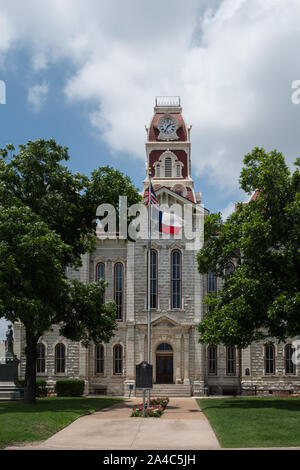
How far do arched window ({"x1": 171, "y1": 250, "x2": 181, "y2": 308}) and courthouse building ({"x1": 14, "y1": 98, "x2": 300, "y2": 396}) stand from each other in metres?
0.08

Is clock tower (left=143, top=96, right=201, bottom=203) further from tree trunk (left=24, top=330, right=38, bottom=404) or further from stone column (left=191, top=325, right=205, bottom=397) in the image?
tree trunk (left=24, top=330, right=38, bottom=404)

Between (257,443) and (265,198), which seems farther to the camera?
(265,198)

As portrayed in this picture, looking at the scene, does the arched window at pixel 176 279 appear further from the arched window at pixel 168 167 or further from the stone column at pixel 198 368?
the arched window at pixel 168 167

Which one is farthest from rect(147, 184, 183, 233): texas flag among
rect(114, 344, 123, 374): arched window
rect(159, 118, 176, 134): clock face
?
rect(159, 118, 176, 134): clock face

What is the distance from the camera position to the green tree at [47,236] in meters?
23.6

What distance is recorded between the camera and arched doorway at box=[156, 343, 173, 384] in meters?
41.3

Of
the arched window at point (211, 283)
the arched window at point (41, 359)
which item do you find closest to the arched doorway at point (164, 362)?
the arched window at point (211, 283)

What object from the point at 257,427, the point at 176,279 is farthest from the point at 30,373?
the point at 176,279

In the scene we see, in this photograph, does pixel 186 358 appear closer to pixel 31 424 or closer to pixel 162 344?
pixel 162 344

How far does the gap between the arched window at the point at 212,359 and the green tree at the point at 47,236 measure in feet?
45.6
